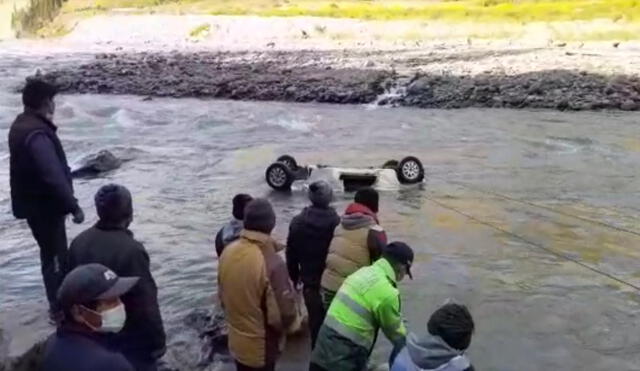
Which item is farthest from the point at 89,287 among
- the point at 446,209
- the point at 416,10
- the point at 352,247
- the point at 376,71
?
the point at 416,10

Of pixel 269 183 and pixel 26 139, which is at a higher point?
pixel 26 139

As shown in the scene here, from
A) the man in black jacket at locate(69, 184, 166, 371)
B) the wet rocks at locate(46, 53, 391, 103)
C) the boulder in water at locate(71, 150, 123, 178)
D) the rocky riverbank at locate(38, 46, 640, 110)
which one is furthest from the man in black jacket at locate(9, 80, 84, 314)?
the wet rocks at locate(46, 53, 391, 103)

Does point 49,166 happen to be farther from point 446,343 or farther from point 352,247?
point 446,343

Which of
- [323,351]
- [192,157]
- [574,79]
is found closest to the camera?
[323,351]

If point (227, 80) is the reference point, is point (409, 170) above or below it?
below

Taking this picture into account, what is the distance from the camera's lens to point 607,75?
1304 inches

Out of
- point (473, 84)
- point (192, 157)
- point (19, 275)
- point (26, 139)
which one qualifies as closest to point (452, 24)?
point (473, 84)

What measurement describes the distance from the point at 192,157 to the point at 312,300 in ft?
50.4

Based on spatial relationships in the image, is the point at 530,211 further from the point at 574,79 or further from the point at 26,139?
the point at 574,79

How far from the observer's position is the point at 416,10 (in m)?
71.8

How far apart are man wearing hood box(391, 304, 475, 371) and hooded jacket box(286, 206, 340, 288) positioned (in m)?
2.52

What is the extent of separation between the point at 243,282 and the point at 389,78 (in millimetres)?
29776

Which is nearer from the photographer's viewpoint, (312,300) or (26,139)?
(26,139)

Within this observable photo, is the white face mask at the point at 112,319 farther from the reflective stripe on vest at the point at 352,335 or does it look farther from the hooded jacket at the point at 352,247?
the hooded jacket at the point at 352,247
